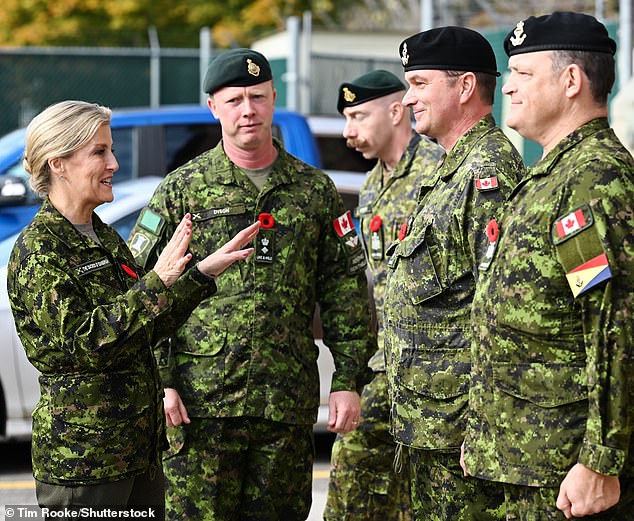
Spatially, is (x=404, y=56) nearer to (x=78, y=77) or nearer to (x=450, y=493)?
(x=450, y=493)

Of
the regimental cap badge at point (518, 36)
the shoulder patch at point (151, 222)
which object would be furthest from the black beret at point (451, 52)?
the shoulder patch at point (151, 222)

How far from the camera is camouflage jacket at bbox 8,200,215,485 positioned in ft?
11.6

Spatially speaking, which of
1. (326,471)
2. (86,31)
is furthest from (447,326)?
(86,31)

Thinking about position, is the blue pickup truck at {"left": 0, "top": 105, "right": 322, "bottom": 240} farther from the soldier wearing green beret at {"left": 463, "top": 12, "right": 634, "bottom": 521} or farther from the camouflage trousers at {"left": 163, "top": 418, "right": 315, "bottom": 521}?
the soldier wearing green beret at {"left": 463, "top": 12, "right": 634, "bottom": 521}

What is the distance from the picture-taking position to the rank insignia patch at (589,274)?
2.95 meters

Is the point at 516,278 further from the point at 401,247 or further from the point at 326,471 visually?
the point at 326,471

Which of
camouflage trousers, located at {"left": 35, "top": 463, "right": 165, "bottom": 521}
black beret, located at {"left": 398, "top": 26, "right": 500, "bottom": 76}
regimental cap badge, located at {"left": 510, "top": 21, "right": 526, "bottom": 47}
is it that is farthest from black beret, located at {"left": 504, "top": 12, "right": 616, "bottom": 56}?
camouflage trousers, located at {"left": 35, "top": 463, "right": 165, "bottom": 521}

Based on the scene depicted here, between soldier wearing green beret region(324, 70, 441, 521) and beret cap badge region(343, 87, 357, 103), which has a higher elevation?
beret cap badge region(343, 87, 357, 103)

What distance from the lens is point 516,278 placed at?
124 inches

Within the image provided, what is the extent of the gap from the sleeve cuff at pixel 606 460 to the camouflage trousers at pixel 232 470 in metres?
1.68

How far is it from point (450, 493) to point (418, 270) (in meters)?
0.73

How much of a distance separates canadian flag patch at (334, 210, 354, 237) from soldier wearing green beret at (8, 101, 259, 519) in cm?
77

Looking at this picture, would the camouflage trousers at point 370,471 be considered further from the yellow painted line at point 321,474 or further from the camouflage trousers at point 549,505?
the camouflage trousers at point 549,505

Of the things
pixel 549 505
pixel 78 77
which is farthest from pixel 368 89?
pixel 78 77
